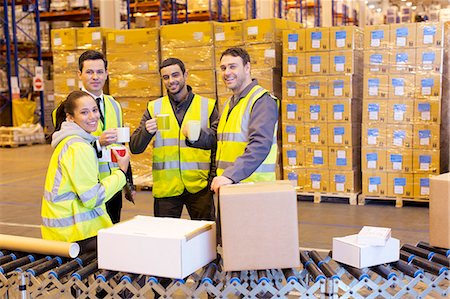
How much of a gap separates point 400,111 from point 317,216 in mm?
1827

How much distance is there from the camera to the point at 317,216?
7.23m

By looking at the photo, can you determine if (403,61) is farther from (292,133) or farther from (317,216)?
(317,216)

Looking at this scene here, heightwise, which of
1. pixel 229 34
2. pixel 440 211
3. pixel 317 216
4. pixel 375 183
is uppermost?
pixel 229 34

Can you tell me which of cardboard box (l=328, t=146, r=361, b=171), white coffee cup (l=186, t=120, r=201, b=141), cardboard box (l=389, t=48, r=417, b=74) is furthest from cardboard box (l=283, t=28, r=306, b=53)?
white coffee cup (l=186, t=120, r=201, b=141)

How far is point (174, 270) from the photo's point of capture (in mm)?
2738

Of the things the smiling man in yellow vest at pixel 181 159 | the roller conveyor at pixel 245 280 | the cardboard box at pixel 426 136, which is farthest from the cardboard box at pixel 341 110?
the roller conveyor at pixel 245 280

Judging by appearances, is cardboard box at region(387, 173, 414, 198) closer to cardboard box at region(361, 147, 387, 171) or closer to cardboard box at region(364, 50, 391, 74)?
cardboard box at region(361, 147, 387, 171)

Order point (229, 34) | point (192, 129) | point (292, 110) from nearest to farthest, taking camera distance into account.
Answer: point (192, 129)
point (292, 110)
point (229, 34)

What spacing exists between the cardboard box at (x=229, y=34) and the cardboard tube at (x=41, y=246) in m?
5.66

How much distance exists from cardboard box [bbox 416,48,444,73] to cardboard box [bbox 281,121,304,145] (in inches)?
71.6

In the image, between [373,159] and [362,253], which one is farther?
[373,159]

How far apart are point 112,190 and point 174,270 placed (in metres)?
0.70

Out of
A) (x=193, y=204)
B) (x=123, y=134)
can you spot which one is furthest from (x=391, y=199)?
(x=123, y=134)

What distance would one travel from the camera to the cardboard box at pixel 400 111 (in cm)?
756
